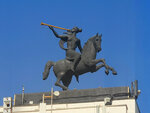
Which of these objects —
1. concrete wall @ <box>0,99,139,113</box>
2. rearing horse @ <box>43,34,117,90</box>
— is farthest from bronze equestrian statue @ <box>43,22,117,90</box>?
concrete wall @ <box>0,99,139,113</box>

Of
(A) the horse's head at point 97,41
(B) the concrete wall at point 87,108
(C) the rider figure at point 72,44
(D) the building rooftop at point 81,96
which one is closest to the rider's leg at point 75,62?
(C) the rider figure at point 72,44

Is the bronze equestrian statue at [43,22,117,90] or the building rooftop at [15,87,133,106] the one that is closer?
the building rooftop at [15,87,133,106]

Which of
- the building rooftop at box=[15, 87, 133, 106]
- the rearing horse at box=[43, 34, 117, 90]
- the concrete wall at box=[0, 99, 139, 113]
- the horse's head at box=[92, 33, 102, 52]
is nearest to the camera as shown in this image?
the concrete wall at box=[0, 99, 139, 113]

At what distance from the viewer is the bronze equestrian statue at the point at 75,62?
77500 millimetres

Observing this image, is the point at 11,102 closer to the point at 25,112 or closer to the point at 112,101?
the point at 25,112

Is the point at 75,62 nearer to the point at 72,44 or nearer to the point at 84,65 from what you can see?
the point at 84,65

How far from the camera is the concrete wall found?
73.4 metres

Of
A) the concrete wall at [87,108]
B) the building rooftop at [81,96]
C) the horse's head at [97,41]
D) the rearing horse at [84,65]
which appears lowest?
the concrete wall at [87,108]

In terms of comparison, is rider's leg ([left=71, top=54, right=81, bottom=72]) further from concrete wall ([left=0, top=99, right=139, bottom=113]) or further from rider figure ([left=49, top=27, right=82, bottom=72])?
concrete wall ([left=0, top=99, right=139, bottom=113])

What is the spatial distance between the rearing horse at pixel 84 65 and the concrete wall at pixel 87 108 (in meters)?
3.06

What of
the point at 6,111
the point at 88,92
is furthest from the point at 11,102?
the point at 88,92

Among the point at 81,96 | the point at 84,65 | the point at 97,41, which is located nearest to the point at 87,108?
the point at 81,96

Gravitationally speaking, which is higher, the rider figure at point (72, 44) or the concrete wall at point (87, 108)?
the rider figure at point (72, 44)

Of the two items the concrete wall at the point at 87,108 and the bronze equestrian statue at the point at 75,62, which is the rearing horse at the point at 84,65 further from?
the concrete wall at the point at 87,108
